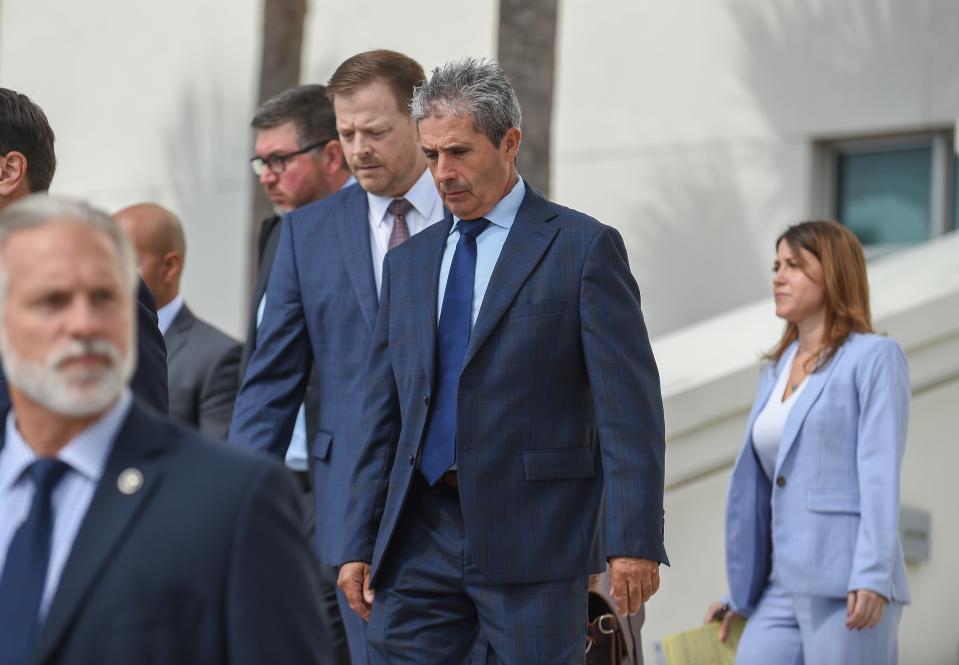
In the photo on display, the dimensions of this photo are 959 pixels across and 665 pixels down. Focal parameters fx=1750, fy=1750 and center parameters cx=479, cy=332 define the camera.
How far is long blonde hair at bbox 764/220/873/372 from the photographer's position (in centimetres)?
602

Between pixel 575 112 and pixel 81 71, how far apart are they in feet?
24.3

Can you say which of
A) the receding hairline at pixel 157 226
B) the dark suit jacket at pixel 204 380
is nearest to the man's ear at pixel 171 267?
the receding hairline at pixel 157 226

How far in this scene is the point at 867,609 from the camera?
→ 18.4 feet

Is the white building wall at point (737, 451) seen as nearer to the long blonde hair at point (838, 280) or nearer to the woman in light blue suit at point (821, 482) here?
the woman in light blue suit at point (821, 482)

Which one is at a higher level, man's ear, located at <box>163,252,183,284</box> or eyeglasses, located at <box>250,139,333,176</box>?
eyeglasses, located at <box>250,139,333,176</box>

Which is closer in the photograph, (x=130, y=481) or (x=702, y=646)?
(x=130, y=481)

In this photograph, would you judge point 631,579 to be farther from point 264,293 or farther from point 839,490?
point 264,293

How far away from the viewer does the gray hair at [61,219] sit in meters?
2.66

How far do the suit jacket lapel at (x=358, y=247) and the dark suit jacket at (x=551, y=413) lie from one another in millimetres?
625

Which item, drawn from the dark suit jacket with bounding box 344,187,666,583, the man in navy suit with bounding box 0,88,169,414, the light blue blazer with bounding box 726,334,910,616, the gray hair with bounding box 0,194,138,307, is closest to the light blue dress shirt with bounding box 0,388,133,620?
the gray hair with bounding box 0,194,138,307

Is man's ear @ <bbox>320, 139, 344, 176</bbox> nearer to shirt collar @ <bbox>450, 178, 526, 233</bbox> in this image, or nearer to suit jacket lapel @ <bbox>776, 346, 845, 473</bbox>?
shirt collar @ <bbox>450, 178, 526, 233</bbox>

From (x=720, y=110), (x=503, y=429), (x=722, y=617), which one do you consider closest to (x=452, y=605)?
(x=503, y=429)

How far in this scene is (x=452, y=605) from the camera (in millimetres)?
4613

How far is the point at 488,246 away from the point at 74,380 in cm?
226
